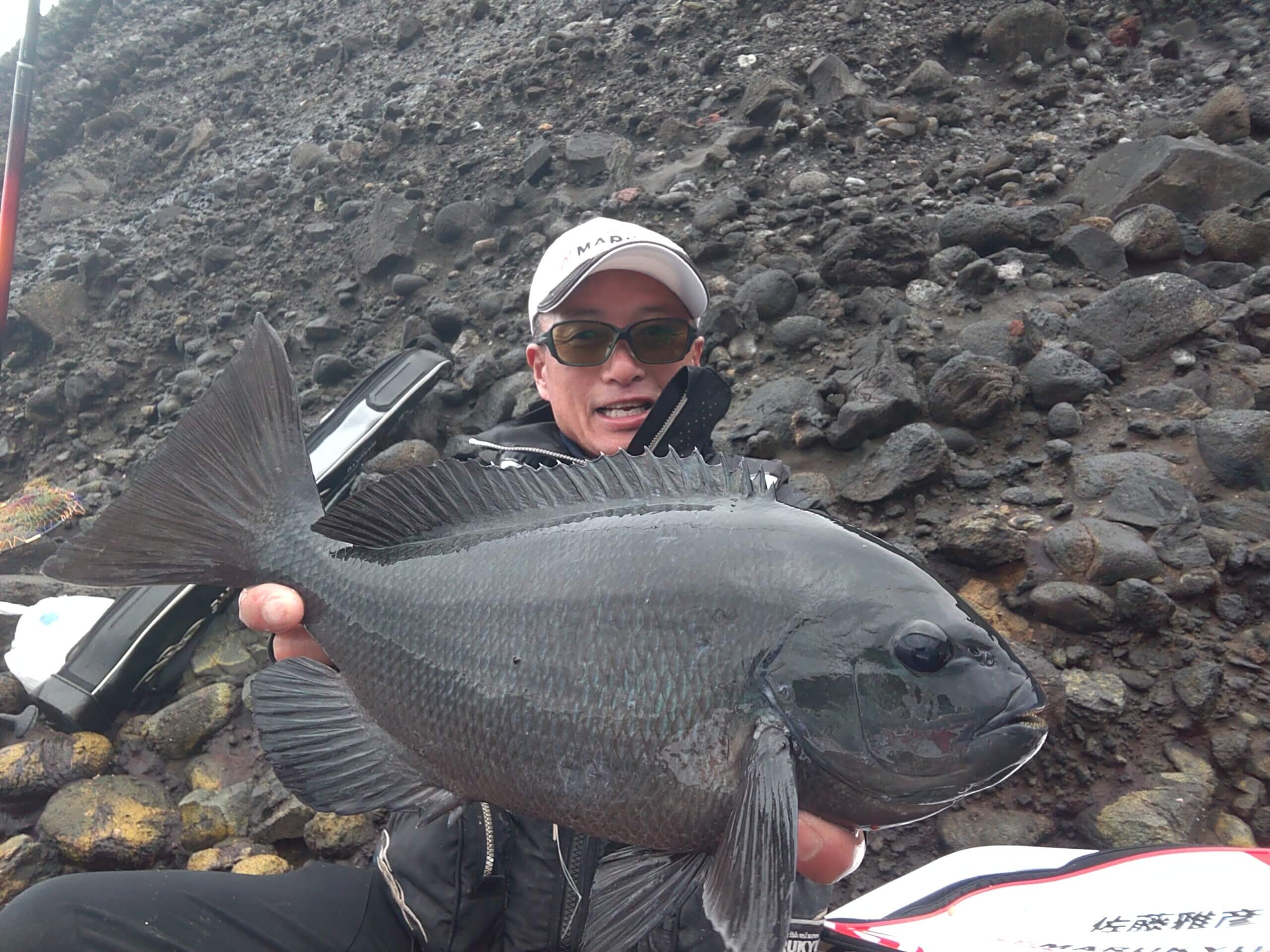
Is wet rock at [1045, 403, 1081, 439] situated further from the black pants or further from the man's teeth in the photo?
the black pants

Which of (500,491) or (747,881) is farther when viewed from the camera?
(500,491)

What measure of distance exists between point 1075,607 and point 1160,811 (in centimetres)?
64

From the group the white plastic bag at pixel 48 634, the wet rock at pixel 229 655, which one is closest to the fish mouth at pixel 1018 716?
the wet rock at pixel 229 655

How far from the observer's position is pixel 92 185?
399 inches

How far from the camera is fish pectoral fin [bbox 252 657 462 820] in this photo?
1.42 meters

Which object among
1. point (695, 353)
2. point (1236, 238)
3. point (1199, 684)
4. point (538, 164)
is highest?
point (695, 353)

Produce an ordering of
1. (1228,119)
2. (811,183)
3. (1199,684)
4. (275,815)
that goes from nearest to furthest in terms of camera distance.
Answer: (1199,684), (275,815), (1228,119), (811,183)

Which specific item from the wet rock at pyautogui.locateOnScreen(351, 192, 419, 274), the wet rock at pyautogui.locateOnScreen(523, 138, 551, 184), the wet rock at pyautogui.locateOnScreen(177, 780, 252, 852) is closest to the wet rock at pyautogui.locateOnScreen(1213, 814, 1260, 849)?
the wet rock at pyautogui.locateOnScreen(177, 780, 252, 852)

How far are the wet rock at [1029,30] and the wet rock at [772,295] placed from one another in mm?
3017

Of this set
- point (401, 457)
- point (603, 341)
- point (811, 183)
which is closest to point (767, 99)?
point (811, 183)

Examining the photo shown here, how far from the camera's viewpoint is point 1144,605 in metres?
2.37

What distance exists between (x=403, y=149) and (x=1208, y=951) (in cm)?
807

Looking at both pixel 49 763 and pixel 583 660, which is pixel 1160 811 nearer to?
pixel 583 660

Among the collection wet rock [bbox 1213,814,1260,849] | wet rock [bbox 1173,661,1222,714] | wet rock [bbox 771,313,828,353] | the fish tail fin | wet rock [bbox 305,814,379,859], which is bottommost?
wet rock [bbox 1213,814,1260,849]
